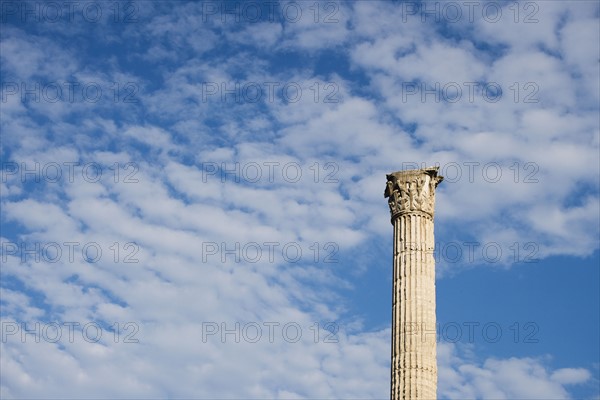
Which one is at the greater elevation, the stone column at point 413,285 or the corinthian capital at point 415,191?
the corinthian capital at point 415,191

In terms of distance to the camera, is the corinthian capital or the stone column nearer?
the stone column

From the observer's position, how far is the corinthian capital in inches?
1146

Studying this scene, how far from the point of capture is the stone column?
2650cm

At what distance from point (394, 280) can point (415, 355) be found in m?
2.90

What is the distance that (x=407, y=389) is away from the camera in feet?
86.1

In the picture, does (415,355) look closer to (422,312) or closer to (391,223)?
(422,312)

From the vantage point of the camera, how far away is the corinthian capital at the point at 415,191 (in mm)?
29109

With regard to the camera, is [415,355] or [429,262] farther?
[429,262]

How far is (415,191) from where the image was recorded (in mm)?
29219

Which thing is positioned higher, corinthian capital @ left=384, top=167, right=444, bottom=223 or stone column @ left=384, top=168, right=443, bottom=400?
corinthian capital @ left=384, top=167, right=444, bottom=223

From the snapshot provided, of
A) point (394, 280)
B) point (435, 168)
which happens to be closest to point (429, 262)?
point (394, 280)

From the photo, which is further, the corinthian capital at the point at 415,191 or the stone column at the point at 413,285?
the corinthian capital at the point at 415,191

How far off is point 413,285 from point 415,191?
11.1ft

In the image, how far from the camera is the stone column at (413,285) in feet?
86.9
